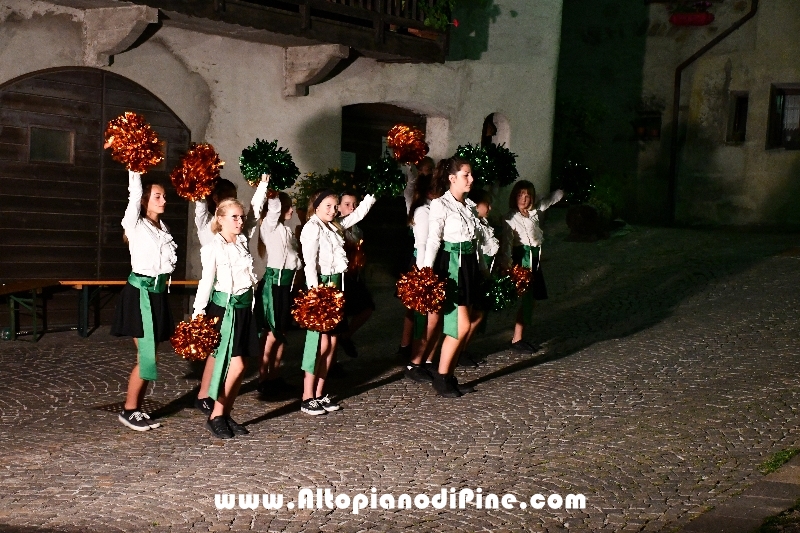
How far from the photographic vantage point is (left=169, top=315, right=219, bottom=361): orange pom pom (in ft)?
24.5

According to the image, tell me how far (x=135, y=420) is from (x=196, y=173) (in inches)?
71.0

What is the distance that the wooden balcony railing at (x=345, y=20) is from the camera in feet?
42.1

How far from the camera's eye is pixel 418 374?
10.0 metres

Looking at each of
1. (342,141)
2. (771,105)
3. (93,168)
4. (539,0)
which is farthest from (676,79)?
(93,168)

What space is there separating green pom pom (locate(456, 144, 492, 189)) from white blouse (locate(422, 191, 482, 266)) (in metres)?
0.39

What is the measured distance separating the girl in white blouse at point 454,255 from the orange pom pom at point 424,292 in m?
0.22

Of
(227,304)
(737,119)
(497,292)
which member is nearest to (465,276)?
(497,292)

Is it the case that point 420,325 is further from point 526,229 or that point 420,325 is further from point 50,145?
point 50,145

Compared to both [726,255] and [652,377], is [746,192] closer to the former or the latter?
[726,255]

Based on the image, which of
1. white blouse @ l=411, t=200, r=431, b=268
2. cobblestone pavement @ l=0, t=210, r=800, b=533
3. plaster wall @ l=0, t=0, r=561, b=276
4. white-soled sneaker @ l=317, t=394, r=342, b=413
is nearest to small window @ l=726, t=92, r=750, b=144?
plaster wall @ l=0, t=0, r=561, b=276

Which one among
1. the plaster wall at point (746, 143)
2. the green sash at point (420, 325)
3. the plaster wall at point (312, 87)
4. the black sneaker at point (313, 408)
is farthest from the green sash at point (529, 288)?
the plaster wall at point (746, 143)

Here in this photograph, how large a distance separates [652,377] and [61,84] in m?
7.15

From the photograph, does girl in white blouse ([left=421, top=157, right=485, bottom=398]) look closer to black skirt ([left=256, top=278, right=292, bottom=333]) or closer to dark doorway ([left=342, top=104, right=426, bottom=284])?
black skirt ([left=256, top=278, right=292, bottom=333])

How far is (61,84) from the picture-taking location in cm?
1273
